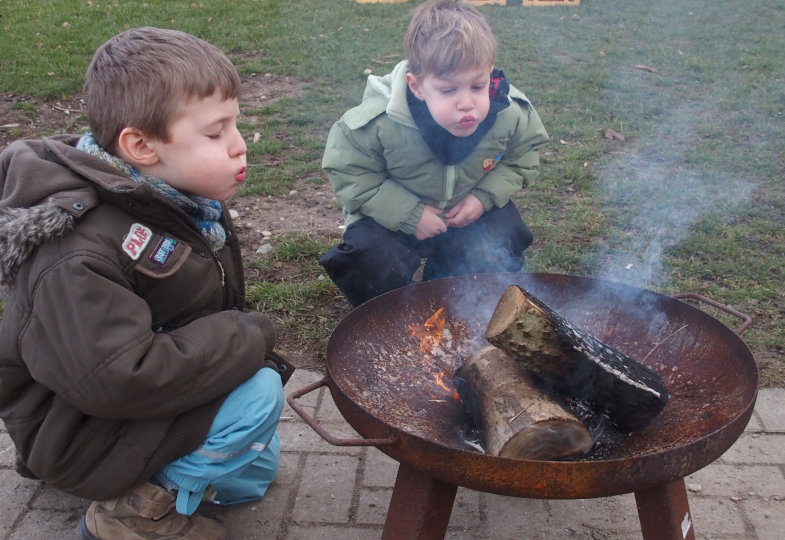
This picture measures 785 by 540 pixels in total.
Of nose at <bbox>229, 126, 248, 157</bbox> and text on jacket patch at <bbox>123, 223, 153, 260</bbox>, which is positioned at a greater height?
nose at <bbox>229, 126, 248, 157</bbox>

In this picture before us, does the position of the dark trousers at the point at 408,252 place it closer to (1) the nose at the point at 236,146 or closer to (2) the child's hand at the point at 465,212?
(2) the child's hand at the point at 465,212

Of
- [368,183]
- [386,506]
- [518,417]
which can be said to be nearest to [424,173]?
[368,183]

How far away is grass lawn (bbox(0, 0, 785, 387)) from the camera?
3688 millimetres

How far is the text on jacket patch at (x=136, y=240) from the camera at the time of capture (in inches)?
71.7

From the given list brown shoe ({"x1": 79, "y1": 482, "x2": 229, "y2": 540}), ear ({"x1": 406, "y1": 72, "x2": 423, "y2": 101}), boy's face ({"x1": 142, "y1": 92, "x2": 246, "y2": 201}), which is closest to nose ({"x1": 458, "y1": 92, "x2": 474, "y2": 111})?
ear ({"x1": 406, "y1": 72, "x2": 423, "y2": 101})

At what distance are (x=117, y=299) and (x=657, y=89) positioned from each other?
560 cm

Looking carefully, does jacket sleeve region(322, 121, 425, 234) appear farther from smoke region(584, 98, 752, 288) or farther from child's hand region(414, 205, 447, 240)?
smoke region(584, 98, 752, 288)

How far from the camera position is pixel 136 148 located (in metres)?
1.92

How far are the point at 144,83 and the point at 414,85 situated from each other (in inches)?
44.8

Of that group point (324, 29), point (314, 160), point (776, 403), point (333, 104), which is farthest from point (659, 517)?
point (324, 29)

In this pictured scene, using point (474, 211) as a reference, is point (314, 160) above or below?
below

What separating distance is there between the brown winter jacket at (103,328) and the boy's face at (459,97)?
3.22 ft

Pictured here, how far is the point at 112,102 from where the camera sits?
1896 millimetres

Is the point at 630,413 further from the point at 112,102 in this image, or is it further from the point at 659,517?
the point at 112,102
